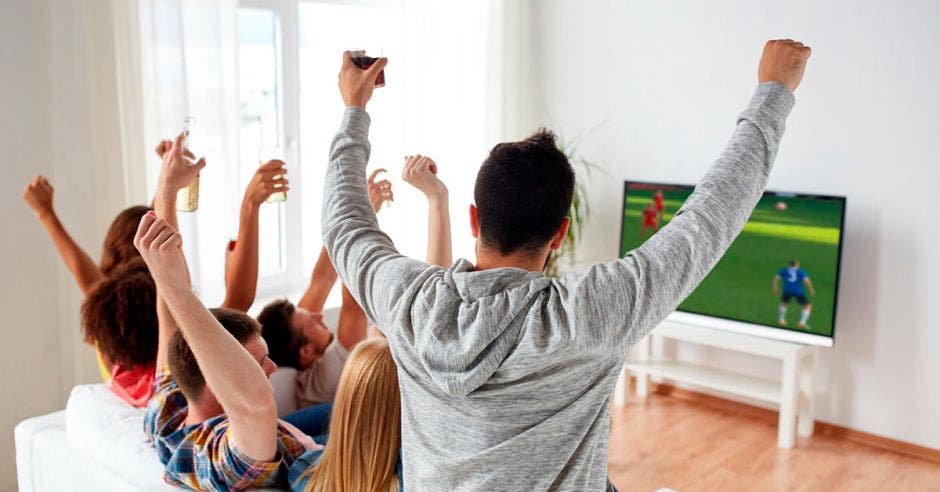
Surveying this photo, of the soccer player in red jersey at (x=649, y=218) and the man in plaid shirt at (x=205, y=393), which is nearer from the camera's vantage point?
the man in plaid shirt at (x=205, y=393)

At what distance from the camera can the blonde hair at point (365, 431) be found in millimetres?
1713

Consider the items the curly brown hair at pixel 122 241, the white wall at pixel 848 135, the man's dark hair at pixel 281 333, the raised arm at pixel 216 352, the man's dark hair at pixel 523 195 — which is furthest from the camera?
the white wall at pixel 848 135

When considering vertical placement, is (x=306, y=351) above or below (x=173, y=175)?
below

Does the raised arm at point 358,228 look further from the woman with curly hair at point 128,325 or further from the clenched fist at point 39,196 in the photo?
the clenched fist at point 39,196

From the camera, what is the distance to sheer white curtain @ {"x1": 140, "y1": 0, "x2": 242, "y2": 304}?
360 cm

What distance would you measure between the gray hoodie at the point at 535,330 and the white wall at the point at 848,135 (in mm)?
3192

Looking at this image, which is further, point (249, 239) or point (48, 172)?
point (48, 172)

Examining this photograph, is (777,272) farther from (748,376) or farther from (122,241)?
(122,241)

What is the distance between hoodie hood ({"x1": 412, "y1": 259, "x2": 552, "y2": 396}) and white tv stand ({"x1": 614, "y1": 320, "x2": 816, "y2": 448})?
327 cm

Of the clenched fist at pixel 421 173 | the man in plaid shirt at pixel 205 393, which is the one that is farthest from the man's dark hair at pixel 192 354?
the clenched fist at pixel 421 173

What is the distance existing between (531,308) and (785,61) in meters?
0.53

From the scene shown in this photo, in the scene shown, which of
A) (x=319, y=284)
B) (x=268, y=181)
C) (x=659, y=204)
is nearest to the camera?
(x=268, y=181)

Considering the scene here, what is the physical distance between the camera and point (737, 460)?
4.10m

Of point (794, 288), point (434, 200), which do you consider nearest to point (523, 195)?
point (434, 200)
